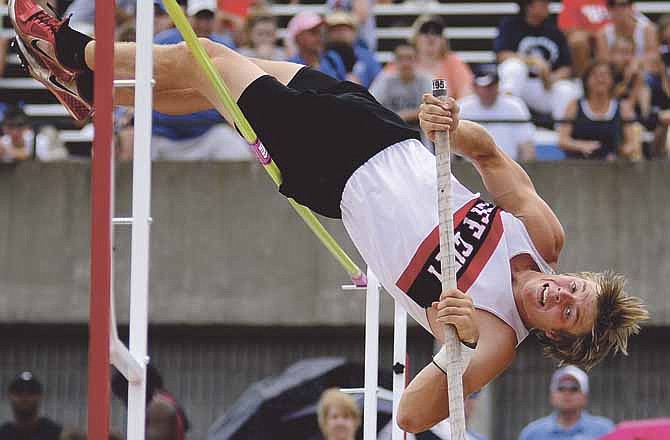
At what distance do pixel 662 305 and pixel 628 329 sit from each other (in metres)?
4.63

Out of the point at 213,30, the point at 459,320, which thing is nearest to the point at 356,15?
the point at 213,30

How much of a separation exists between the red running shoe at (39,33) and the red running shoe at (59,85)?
15 mm

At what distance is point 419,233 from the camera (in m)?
4.46

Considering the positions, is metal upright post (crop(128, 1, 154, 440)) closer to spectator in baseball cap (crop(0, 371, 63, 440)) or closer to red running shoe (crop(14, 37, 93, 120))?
red running shoe (crop(14, 37, 93, 120))

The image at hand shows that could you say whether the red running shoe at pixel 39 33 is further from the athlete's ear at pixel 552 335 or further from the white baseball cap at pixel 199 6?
the white baseball cap at pixel 199 6

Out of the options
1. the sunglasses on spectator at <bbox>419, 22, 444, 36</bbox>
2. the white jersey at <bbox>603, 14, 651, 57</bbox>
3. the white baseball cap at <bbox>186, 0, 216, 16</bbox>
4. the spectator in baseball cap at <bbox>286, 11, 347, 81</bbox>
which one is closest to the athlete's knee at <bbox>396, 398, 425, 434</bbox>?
the spectator in baseball cap at <bbox>286, 11, 347, 81</bbox>

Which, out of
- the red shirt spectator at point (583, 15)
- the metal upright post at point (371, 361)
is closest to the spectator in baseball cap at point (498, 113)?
the red shirt spectator at point (583, 15)

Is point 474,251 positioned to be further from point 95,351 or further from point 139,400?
point 95,351

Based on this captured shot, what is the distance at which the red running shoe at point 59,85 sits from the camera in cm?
471

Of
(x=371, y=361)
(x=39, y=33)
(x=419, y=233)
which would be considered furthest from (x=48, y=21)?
(x=371, y=361)

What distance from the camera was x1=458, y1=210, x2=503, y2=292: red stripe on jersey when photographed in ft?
14.8

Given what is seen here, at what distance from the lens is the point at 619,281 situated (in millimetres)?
4699

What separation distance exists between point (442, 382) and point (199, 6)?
224 inches

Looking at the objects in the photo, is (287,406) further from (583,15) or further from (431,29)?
(583,15)
